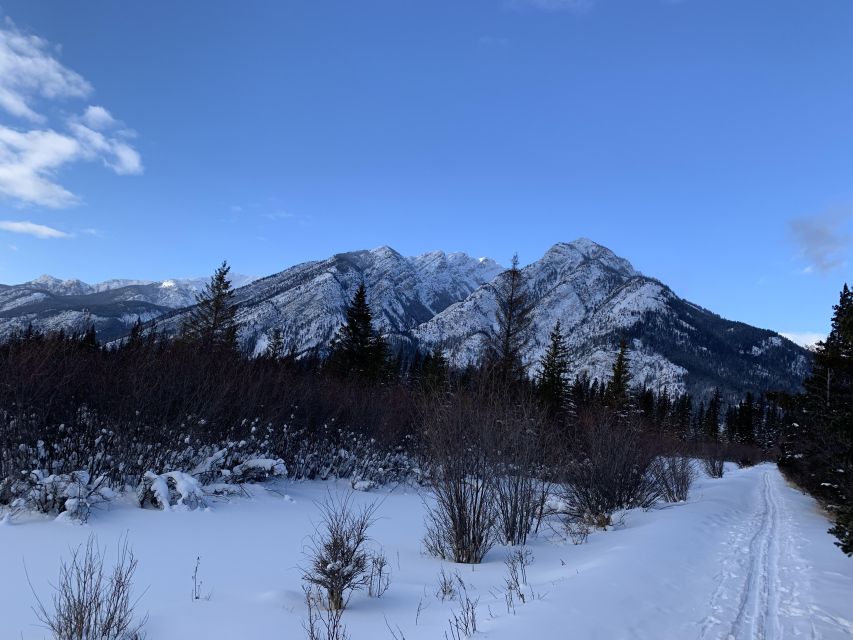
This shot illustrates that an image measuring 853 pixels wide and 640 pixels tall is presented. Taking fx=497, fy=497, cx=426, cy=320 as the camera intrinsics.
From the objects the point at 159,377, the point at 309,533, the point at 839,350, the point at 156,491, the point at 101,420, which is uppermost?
the point at 839,350

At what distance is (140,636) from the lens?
370cm

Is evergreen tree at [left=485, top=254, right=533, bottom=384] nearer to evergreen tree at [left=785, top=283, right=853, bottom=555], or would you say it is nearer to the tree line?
the tree line

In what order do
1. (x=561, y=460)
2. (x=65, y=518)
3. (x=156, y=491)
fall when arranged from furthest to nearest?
(x=561, y=460)
(x=156, y=491)
(x=65, y=518)

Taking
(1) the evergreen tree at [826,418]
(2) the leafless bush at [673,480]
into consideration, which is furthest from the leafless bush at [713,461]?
(2) the leafless bush at [673,480]

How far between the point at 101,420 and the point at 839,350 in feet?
76.1

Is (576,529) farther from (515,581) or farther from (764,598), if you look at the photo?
(515,581)

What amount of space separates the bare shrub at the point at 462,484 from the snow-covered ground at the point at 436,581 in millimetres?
340

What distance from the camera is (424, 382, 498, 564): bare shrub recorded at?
7.00 meters

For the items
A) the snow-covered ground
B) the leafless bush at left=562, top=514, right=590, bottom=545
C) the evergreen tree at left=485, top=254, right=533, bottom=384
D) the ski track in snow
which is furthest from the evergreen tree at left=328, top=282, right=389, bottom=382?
the ski track in snow

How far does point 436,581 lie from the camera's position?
589cm

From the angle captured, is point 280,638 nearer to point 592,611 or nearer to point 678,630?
point 592,611

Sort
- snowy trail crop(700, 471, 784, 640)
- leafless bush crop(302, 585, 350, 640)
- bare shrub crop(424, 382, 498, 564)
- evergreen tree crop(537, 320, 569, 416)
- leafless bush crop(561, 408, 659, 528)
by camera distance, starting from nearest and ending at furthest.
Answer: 1. leafless bush crop(302, 585, 350, 640)
2. snowy trail crop(700, 471, 784, 640)
3. bare shrub crop(424, 382, 498, 564)
4. leafless bush crop(561, 408, 659, 528)
5. evergreen tree crop(537, 320, 569, 416)

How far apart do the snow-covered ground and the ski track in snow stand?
2 centimetres

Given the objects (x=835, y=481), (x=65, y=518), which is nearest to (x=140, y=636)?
(x=65, y=518)
